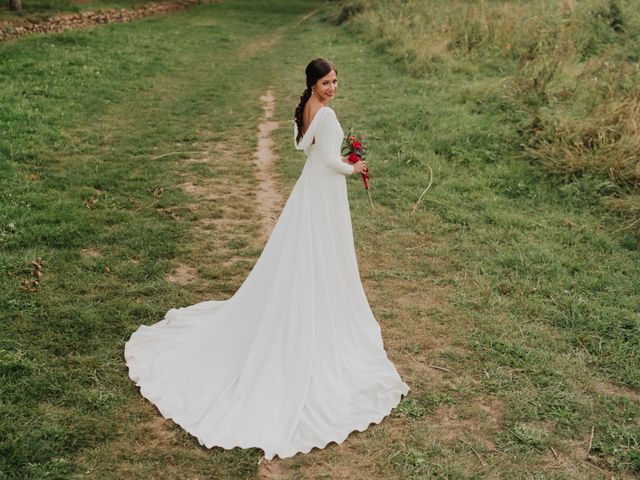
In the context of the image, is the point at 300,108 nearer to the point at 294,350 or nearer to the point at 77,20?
the point at 294,350

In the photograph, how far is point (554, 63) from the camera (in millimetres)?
11695

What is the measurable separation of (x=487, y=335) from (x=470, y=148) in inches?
206

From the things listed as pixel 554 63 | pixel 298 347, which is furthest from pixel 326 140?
pixel 554 63

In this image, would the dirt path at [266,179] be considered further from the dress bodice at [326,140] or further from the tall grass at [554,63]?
the tall grass at [554,63]

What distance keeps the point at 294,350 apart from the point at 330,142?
66.1 inches

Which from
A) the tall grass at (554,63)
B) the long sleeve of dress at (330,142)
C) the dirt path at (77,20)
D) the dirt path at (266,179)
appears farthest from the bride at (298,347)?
the dirt path at (77,20)

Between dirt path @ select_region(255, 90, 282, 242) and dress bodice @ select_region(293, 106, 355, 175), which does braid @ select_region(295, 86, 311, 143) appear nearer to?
dress bodice @ select_region(293, 106, 355, 175)

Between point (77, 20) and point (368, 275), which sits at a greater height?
point (77, 20)

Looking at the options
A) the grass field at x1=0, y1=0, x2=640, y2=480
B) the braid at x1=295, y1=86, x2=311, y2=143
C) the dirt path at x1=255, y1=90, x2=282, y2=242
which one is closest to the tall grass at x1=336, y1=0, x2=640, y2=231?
the grass field at x1=0, y1=0, x2=640, y2=480

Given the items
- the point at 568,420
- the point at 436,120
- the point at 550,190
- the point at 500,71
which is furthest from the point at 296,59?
the point at 568,420

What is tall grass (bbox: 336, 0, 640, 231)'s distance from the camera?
876cm

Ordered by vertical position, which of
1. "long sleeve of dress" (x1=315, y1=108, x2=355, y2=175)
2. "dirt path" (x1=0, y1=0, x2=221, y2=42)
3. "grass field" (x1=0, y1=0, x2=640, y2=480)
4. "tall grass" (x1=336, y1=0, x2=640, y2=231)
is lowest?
"grass field" (x1=0, y1=0, x2=640, y2=480)

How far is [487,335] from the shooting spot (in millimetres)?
5648

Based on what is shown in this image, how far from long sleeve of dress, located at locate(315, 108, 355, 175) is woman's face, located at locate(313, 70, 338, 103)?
125 mm
